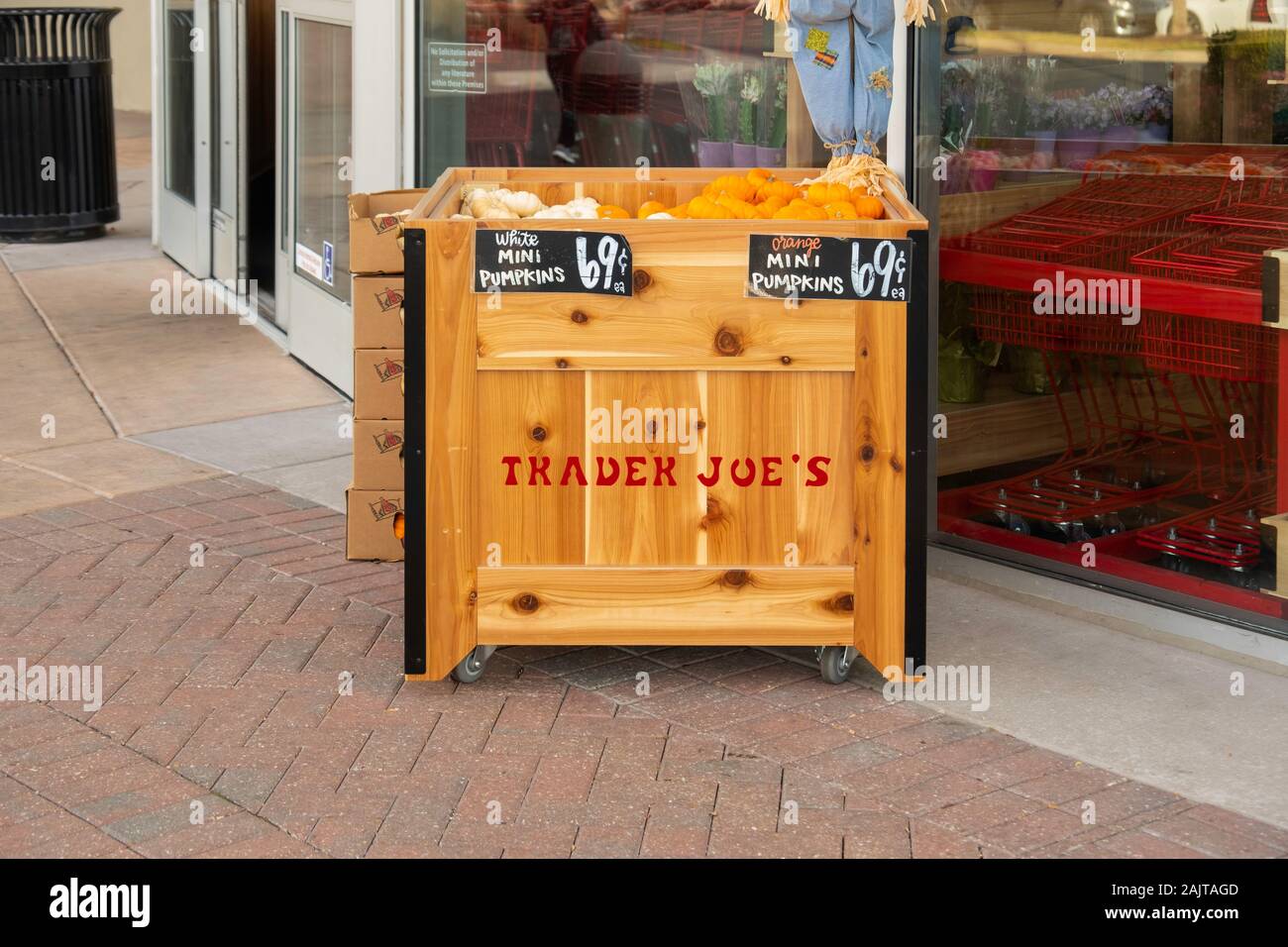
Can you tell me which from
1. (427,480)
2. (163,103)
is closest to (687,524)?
(427,480)

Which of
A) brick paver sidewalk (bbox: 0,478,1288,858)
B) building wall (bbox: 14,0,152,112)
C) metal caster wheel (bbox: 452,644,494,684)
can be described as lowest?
brick paver sidewalk (bbox: 0,478,1288,858)

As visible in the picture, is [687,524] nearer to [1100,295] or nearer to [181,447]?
[1100,295]

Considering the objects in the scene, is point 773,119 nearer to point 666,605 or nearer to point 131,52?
point 666,605

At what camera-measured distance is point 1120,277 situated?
5555 millimetres

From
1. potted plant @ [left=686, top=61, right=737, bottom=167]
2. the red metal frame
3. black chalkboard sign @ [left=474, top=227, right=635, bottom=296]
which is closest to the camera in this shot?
black chalkboard sign @ [left=474, top=227, right=635, bottom=296]

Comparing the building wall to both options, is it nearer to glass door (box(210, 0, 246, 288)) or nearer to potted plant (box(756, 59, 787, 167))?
glass door (box(210, 0, 246, 288))

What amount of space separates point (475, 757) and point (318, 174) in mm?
4750

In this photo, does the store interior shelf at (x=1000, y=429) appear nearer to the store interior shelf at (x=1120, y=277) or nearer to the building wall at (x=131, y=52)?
the store interior shelf at (x=1120, y=277)

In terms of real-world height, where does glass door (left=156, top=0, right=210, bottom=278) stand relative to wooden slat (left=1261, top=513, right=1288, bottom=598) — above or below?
above

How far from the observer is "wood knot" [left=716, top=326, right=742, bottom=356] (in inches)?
176

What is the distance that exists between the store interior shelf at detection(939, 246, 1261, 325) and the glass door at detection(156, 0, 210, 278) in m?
6.12

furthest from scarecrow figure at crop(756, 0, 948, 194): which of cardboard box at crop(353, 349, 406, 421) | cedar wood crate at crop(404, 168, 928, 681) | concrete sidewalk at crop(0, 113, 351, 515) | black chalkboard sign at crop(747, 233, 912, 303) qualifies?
concrete sidewalk at crop(0, 113, 351, 515)

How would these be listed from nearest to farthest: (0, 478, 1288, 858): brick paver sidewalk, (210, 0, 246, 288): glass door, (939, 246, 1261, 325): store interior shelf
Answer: (0, 478, 1288, 858): brick paver sidewalk
(939, 246, 1261, 325): store interior shelf
(210, 0, 246, 288): glass door

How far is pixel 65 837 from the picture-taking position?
3.79 meters
